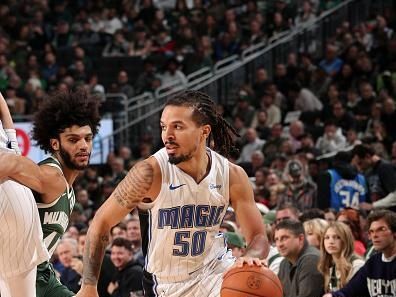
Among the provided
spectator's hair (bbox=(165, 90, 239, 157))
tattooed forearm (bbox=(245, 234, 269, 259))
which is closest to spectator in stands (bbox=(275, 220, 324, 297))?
spectator's hair (bbox=(165, 90, 239, 157))

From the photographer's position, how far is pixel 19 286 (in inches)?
234

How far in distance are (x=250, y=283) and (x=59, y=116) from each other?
186cm

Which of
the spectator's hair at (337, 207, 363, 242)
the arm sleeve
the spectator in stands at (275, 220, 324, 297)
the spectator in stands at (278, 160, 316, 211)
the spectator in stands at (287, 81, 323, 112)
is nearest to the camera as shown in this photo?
the spectator in stands at (275, 220, 324, 297)

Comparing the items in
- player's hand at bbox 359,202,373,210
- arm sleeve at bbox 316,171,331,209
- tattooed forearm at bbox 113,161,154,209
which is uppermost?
arm sleeve at bbox 316,171,331,209

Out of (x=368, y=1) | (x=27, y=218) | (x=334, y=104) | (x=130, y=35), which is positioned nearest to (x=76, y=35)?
(x=130, y=35)

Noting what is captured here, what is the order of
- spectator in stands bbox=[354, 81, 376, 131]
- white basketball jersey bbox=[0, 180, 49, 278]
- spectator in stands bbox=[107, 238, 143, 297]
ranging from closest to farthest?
white basketball jersey bbox=[0, 180, 49, 278], spectator in stands bbox=[107, 238, 143, 297], spectator in stands bbox=[354, 81, 376, 131]

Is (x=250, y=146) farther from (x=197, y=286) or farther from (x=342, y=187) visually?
(x=197, y=286)

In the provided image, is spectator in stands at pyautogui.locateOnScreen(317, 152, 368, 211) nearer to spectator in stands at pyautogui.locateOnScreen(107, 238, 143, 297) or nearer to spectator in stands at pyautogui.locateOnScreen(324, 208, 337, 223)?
spectator in stands at pyautogui.locateOnScreen(324, 208, 337, 223)

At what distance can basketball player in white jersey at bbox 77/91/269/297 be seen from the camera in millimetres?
5730

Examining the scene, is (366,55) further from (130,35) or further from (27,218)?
(27,218)

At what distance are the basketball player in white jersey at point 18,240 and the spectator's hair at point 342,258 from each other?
111 inches

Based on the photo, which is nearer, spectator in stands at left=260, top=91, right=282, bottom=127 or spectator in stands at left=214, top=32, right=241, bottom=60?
spectator in stands at left=260, top=91, right=282, bottom=127

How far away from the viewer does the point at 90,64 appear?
18.5 metres

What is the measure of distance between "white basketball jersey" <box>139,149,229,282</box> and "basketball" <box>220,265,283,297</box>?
40 cm
